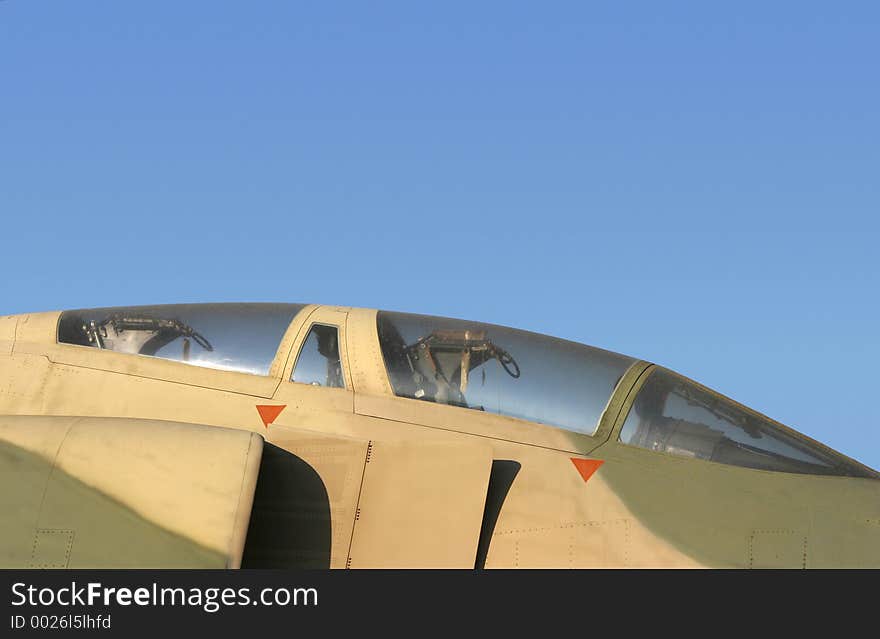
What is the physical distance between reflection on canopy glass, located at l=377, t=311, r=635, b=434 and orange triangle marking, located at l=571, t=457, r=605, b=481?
0.25 meters

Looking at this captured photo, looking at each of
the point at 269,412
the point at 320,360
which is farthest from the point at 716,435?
the point at 269,412

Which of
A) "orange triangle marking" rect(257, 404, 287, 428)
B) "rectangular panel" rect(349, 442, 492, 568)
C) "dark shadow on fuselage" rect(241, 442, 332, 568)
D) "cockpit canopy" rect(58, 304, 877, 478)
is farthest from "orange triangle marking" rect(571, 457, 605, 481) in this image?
"orange triangle marking" rect(257, 404, 287, 428)

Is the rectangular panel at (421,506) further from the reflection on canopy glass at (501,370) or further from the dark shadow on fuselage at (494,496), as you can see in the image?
the reflection on canopy glass at (501,370)

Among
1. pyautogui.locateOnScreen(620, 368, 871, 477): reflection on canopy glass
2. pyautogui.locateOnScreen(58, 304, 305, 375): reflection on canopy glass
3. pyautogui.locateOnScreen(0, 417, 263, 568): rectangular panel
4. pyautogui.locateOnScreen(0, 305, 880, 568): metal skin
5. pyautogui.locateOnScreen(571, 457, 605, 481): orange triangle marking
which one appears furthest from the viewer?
pyautogui.locateOnScreen(58, 304, 305, 375): reflection on canopy glass

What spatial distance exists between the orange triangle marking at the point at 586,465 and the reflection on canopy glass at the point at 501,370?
0.25 m

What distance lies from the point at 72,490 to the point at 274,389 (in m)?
1.44

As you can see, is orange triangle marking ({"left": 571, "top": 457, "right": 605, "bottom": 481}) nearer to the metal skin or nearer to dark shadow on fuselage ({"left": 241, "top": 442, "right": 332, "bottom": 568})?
the metal skin

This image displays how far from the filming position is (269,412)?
6.86m

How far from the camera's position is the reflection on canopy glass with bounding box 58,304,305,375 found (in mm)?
7227

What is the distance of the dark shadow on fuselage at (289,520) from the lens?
6371 mm

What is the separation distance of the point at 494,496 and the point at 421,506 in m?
0.44

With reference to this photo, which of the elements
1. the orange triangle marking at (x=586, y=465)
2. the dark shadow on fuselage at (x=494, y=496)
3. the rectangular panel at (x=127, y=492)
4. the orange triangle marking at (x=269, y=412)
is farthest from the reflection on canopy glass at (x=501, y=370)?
Answer: the rectangular panel at (x=127, y=492)
